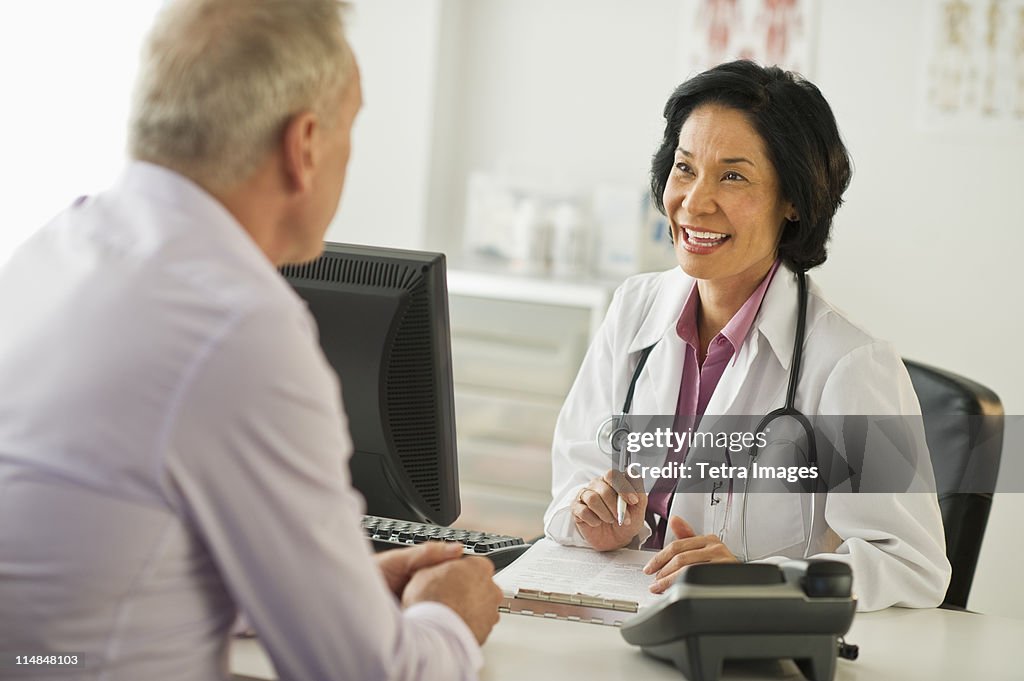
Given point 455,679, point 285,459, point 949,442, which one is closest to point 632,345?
point 949,442

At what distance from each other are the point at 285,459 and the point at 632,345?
46.3 inches

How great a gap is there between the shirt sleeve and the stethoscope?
0.87 meters

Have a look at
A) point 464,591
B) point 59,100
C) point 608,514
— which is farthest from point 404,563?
point 59,100

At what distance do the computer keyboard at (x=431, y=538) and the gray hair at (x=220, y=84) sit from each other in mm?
650

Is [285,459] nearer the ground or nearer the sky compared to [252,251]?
nearer the ground

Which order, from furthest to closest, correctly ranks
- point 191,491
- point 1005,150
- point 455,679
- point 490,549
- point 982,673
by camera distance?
point 1005,150 → point 490,549 → point 982,673 → point 455,679 → point 191,491

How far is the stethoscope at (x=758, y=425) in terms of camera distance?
5.24 ft

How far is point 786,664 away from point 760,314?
0.75 m

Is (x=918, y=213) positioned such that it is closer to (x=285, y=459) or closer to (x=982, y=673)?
(x=982, y=673)

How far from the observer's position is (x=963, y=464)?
68.5 inches

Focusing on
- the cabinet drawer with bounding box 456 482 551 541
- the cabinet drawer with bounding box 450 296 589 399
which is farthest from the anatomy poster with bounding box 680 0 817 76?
the cabinet drawer with bounding box 456 482 551 541

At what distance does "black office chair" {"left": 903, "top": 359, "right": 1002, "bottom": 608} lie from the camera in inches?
67.7

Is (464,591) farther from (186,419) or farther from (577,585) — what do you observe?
(186,419)

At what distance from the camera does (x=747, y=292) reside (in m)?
1.90
